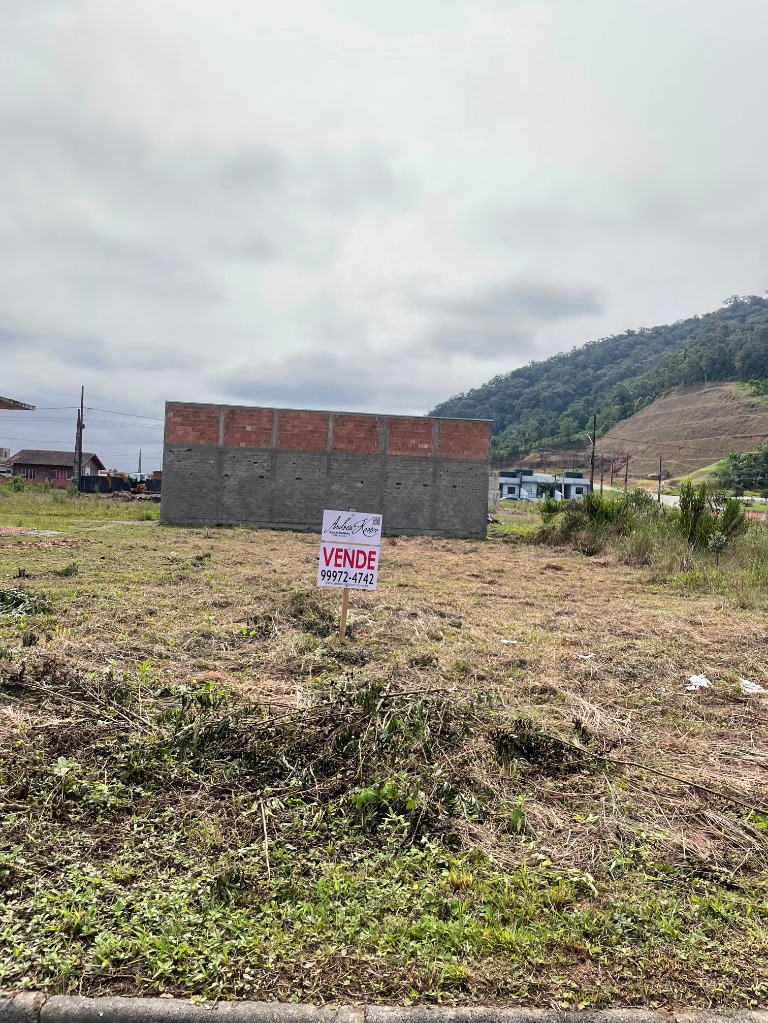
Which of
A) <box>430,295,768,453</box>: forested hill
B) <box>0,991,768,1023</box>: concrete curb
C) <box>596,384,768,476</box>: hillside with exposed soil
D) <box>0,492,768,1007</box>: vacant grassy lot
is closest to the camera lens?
<box>0,991,768,1023</box>: concrete curb

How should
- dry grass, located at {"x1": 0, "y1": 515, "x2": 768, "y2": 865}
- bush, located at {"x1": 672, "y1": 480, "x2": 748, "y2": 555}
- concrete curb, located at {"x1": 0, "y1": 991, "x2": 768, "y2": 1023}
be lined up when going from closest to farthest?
concrete curb, located at {"x1": 0, "y1": 991, "x2": 768, "y2": 1023}
dry grass, located at {"x1": 0, "y1": 515, "x2": 768, "y2": 865}
bush, located at {"x1": 672, "y1": 480, "x2": 748, "y2": 555}

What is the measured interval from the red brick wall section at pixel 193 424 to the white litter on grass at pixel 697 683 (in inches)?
824

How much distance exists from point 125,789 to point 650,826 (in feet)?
8.77

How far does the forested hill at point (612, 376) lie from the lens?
119 metres

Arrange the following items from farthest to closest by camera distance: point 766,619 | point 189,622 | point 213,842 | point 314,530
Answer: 1. point 314,530
2. point 766,619
3. point 189,622
4. point 213,842

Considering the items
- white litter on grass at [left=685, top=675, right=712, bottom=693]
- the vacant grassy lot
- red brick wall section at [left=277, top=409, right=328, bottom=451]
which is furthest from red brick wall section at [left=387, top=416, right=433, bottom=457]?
white litter on grass at [left=685, top=675, right=712, bottom=693]

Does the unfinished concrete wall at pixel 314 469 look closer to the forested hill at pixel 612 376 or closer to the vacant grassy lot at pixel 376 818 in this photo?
the vacant grassy lot at pixel 376 818

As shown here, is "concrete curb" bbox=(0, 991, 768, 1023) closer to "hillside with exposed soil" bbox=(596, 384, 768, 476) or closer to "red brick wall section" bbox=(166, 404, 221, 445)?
"red brick wall section" bbox=(166, 404, 221, 445)

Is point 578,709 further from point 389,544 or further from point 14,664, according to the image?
point 389,544

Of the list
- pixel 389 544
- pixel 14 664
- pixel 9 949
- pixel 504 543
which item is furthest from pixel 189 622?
pixel 504 543

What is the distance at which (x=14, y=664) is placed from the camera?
16.0ft

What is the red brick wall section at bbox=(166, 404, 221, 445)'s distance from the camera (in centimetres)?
2417

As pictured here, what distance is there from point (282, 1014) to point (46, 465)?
77044mm

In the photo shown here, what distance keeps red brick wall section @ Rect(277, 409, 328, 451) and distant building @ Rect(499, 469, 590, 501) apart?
4634 cm
